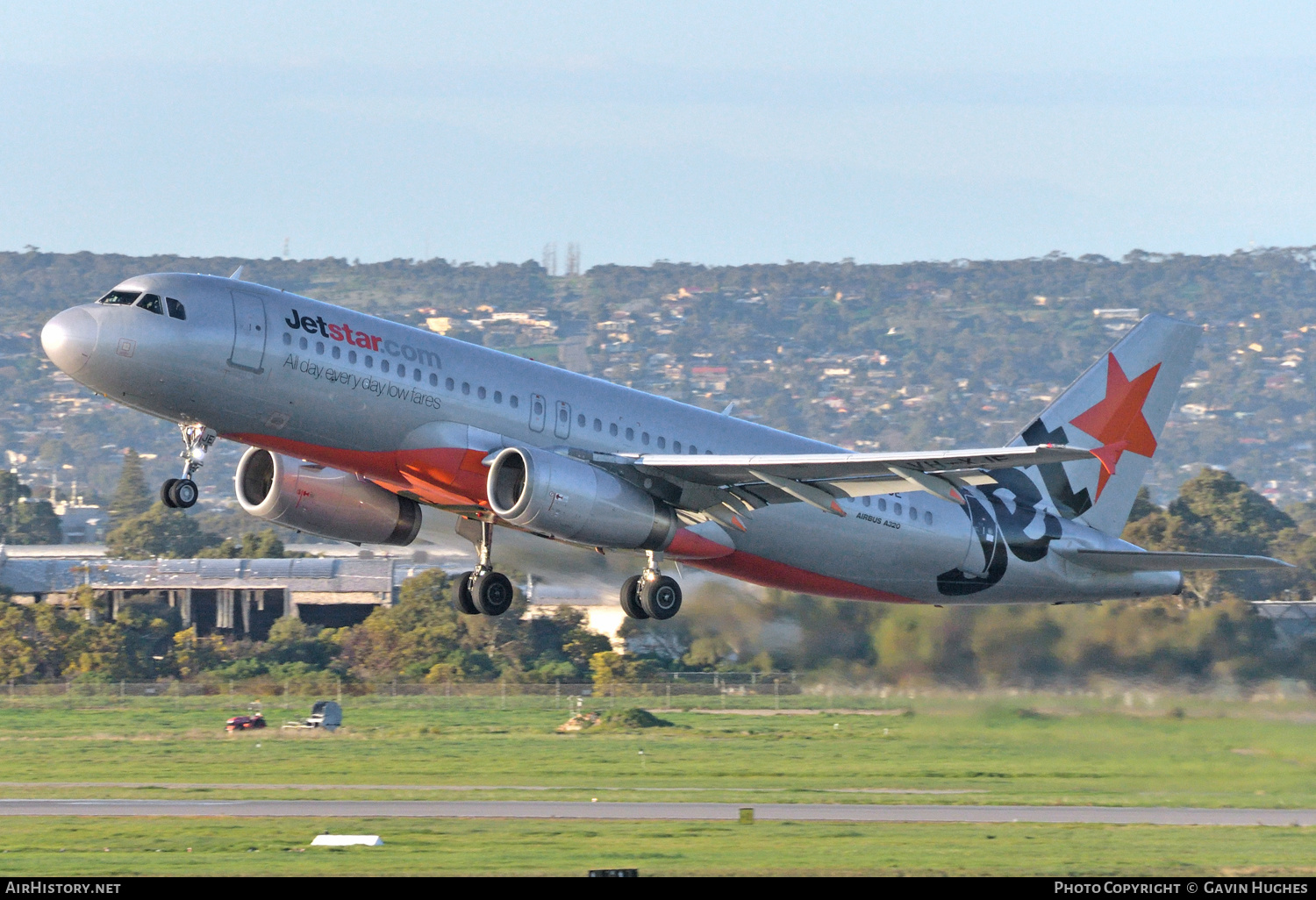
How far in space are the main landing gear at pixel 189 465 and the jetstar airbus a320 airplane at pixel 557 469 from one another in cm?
4

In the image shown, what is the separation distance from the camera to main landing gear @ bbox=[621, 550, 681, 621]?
121 feet

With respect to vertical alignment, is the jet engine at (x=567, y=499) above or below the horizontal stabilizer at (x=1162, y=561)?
above

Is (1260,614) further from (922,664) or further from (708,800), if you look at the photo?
(708,800)

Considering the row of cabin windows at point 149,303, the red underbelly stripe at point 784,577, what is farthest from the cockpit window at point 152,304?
the red underbelly stripe at point 784,577

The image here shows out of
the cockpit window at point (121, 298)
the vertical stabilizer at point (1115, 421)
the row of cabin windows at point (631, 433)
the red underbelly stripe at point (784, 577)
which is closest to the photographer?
the cockpit window at point (121, 298)

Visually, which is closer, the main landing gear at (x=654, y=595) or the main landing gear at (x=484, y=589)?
the main landing gear at (x=654, y=595)

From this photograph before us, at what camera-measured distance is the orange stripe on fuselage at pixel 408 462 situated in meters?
33.8

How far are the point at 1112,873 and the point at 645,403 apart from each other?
13.5 m

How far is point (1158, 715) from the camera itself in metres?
40.6

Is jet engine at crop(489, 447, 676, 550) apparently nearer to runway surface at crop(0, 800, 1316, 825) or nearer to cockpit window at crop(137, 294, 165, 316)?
cockpit window at crop(137, 294, 165, 316)

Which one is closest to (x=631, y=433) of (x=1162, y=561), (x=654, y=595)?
(x=654, y=595)

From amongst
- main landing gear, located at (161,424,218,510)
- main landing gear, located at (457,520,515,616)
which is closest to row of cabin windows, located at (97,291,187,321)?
main landing gear, located at (161,424,218,510)

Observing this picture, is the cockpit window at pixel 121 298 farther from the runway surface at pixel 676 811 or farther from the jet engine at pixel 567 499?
the runway surface at pixel 676 811
